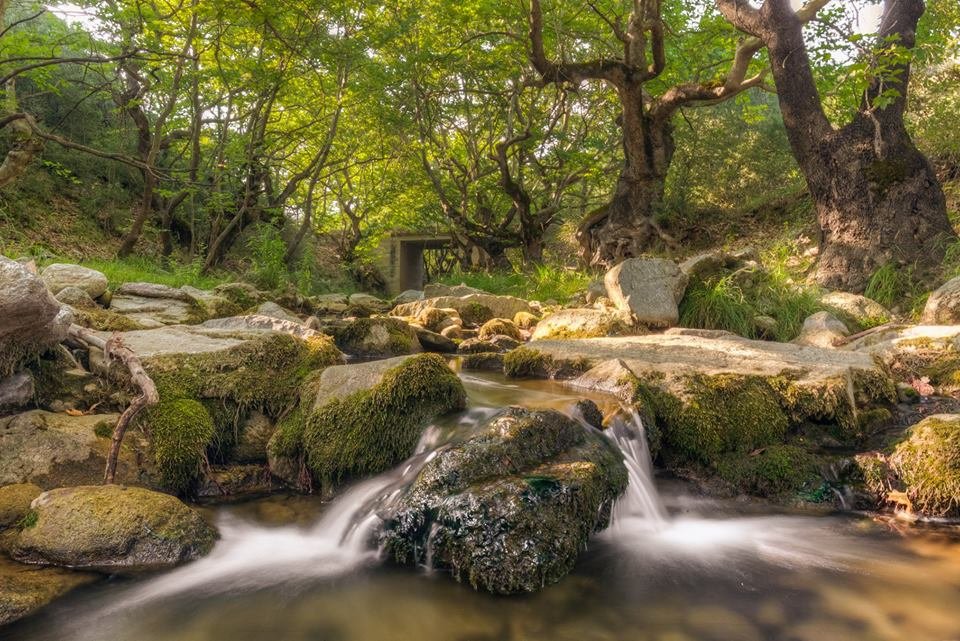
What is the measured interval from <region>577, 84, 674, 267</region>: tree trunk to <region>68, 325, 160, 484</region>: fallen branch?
9.33 metres

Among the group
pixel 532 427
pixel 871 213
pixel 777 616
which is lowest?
pixel 777 616

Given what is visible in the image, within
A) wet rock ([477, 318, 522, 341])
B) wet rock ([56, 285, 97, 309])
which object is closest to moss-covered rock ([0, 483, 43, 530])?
wet rock ([56, 285, 97, 309])

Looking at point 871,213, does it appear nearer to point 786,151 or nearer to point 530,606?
point 786,151

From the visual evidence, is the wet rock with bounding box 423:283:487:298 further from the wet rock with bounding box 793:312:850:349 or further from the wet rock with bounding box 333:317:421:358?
the wet rock with bounding box 793:312:850:349

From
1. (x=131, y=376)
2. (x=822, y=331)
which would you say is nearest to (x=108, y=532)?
(x=131, y=376)

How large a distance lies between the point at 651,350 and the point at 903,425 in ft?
6.63

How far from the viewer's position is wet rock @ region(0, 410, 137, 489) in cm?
288

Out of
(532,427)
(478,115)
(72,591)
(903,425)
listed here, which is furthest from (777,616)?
(478,115)

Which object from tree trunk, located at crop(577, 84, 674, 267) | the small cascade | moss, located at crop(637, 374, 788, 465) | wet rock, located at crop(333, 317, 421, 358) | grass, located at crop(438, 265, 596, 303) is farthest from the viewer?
grass, located at crop(438, 265, 596, 303)

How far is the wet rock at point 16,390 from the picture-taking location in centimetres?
315

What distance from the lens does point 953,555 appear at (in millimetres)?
2689

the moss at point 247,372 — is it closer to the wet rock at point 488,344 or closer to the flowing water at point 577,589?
the flowing water at point 577,589

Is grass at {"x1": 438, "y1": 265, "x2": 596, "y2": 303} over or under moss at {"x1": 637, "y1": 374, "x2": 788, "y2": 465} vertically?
over

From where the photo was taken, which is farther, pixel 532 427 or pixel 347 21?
pixel 347 21
